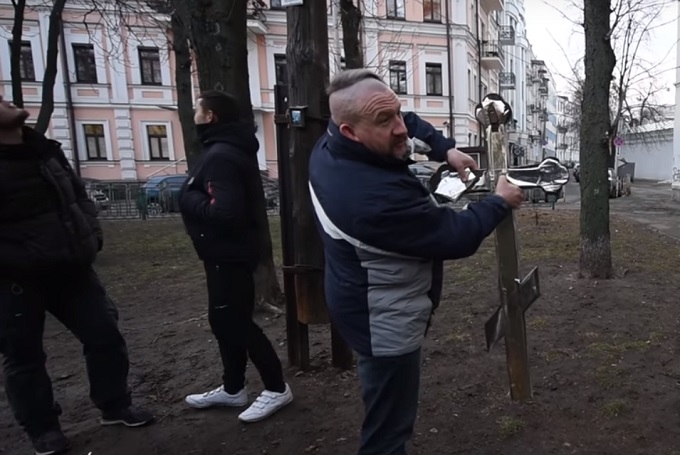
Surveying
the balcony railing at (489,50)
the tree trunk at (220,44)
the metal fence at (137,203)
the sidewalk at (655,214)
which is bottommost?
the sidewalk at (655,214)

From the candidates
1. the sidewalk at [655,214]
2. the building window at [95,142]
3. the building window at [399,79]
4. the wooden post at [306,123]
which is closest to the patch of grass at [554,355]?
the wooden post at [306,123]

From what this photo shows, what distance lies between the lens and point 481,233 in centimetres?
177

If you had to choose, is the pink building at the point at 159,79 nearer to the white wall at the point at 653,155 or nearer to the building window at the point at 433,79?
the building window at the point at 433,79

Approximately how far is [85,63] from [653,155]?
3874cm

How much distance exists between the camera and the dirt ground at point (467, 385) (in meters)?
2.80

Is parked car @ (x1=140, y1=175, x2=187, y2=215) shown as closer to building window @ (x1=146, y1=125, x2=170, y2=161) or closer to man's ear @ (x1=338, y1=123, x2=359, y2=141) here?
building window @ (x1=146, y1=125, x2=170, y2=161)

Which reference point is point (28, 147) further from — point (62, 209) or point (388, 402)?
point (388, 402)

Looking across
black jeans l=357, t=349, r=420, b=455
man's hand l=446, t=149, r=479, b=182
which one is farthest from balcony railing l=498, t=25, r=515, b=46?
black jeans l=357, t=349, r=420, b=455

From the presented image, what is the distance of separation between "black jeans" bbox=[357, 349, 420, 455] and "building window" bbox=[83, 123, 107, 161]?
27879 mm

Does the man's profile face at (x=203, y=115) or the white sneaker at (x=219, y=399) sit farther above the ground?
the man's profile face at (x=203, y=115)

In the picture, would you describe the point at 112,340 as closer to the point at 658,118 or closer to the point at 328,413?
the point at 328,413

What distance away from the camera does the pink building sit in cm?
2589

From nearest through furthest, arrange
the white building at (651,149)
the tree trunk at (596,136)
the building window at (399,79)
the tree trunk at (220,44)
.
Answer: the tree trunk at (220,44) → the tree trunk at (596,136) → the building window at (399,79) → the white building at (651,149)

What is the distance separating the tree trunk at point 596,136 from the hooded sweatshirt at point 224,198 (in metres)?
3.94
